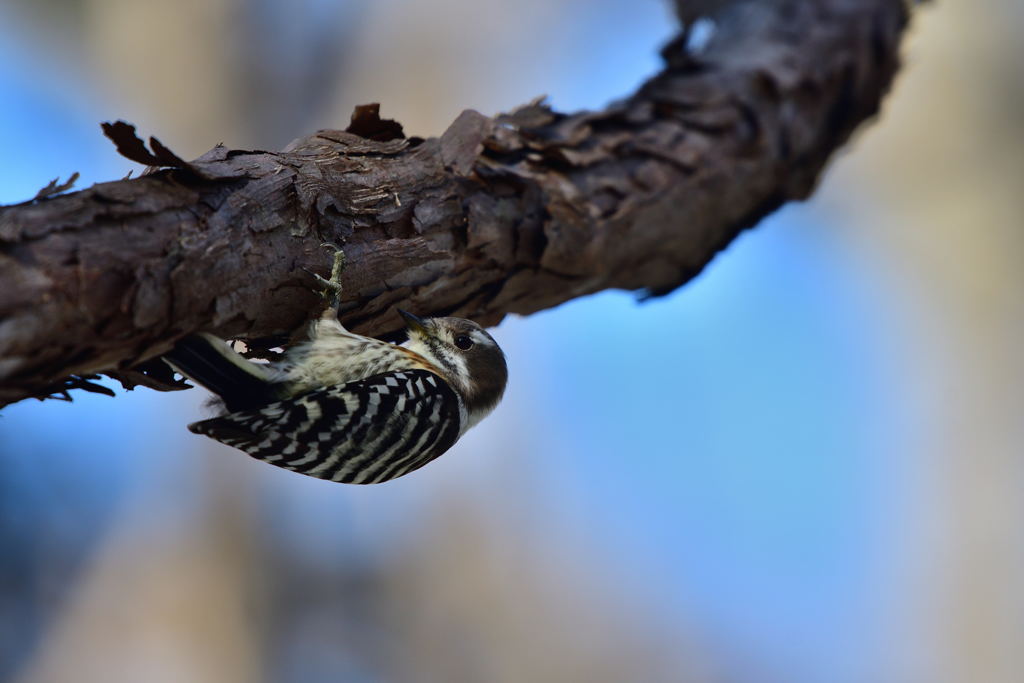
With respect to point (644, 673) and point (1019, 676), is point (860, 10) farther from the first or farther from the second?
point (644, 673)

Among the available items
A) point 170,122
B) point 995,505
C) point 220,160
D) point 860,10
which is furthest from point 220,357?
point 995,505

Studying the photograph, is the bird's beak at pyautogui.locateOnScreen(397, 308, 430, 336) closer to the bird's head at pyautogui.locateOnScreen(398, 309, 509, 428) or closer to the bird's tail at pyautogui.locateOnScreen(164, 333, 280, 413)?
the bird's head at pyautogui.locateOnScreen(398, 309, 509, 428)

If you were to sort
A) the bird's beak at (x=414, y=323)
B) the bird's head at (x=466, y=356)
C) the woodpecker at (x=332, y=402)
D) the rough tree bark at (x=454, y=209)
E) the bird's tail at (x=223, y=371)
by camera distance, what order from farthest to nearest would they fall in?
the bird's head at (x=466, y=356) < the bird's beak at (x=414, y=323) < the woodpecker at (x=332, y=402) < the bird's tail at (x=223, y=371) < the rough tree bark at (x=454, y=209)

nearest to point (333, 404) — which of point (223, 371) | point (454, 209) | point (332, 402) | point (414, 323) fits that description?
point (332, 402)

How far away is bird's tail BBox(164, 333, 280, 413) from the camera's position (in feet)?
8.84

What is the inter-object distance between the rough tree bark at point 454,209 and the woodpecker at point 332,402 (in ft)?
0.36

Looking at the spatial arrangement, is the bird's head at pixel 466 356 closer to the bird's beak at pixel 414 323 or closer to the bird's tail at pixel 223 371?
the bird's beak at pixel 414 323

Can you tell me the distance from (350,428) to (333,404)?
0.33 feet

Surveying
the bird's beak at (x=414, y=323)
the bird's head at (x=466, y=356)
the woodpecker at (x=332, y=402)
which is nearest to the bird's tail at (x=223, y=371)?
the woodpecker at (x=332, y=402)

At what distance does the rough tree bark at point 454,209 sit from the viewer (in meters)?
2.24

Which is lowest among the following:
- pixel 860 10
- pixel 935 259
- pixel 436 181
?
pixel 436 181

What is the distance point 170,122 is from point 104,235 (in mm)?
6250

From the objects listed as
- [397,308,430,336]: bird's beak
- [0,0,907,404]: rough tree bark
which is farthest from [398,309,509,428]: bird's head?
[0,0,907,404]: rough tree bark

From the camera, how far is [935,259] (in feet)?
25.0
